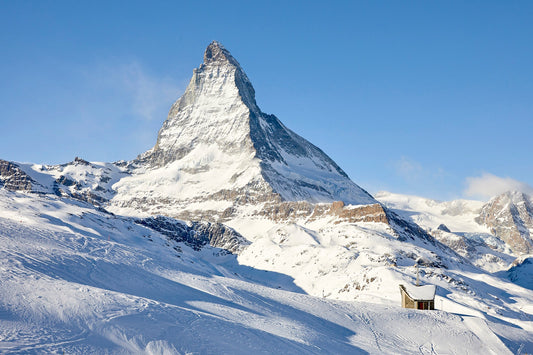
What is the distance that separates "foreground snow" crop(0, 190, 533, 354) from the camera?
24.6 m

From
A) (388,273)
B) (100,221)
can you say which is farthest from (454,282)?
(100,221)

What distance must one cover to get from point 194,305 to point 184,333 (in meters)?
7.80

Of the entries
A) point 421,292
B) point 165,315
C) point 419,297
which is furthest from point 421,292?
point 165,315

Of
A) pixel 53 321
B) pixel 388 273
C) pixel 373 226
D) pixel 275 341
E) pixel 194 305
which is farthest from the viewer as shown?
pixel 373 226

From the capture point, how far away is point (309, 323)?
38.2 meters

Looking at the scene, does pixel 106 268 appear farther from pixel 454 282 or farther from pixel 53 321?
pixel 454 282

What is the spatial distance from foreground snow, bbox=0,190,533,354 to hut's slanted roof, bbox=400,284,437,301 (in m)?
5.93

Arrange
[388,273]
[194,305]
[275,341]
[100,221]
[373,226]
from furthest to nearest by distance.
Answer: [373,226] < [100,221] < [388,273] < [194,305] < [275,341]

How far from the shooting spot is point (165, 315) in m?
28.7

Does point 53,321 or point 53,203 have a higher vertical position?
point 53,203

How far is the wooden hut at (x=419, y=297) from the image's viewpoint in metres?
54.0

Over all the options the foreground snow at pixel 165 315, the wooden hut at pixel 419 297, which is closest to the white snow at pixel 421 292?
the wooden hut at pixel 419 297

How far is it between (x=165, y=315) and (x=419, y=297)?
3493 centimetres

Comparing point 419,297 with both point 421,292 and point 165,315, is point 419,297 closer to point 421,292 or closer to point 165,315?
point 421,292
